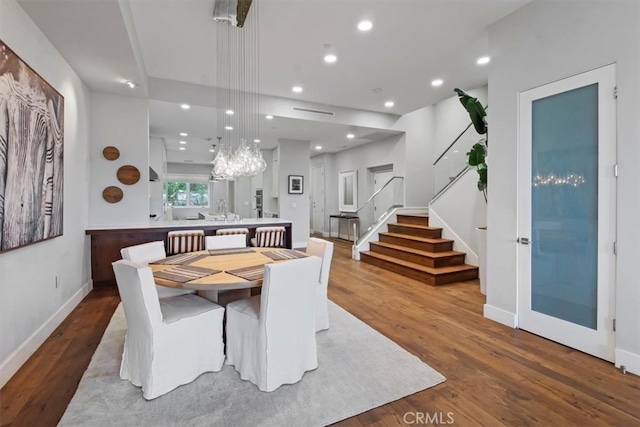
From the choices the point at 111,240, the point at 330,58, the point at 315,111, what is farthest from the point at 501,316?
the point at 111,240

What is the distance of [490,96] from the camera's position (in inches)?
130

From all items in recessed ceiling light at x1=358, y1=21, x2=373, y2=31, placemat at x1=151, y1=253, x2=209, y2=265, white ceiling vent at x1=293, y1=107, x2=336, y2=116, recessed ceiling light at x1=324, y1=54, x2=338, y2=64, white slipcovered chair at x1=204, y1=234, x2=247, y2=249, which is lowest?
placemat at x1=151, y1=253, x2=209, y2=265

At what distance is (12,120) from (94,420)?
2156mm

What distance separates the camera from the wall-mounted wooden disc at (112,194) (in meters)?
4.62

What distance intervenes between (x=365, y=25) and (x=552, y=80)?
1935mm

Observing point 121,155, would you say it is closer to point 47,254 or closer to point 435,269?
point 47,254

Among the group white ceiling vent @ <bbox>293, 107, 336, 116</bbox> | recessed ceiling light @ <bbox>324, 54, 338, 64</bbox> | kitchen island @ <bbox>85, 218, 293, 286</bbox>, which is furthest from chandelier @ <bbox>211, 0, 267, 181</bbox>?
kitchen island @ <bbox>85, 218, 293, 286</bbox>

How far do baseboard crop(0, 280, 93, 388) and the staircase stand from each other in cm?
462

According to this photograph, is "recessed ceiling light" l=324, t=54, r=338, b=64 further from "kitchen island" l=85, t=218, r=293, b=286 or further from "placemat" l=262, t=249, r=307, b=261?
"kitchen island" l=85, t=218, r=293, b=286

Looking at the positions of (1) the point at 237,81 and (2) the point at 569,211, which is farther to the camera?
(1) the point at 237,81

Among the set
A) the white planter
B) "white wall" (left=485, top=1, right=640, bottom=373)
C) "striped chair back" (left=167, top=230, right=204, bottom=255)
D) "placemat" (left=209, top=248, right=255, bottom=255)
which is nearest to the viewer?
"white wall" (left=485, top=1, right=640, bottom=373)

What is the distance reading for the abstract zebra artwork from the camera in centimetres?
214

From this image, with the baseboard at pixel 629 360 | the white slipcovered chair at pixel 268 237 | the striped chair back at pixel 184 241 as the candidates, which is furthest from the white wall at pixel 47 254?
the baseboard at pixel 629 360

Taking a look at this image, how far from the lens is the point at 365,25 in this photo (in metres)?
3.38
